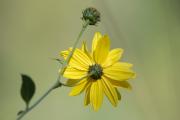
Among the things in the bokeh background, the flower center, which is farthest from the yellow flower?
the bokeh background

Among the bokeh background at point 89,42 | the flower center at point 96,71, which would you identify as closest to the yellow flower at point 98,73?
the flower center at point 96,71

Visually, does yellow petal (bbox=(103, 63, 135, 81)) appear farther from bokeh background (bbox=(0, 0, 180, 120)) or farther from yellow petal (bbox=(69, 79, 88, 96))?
bokeh background (bbox=(0, 0, 180, 120))

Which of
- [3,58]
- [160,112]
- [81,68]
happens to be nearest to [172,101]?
[160,112]

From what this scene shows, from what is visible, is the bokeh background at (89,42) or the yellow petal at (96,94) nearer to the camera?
the yellow petal at (96,94)

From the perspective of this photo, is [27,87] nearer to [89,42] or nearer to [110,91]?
[110,91]

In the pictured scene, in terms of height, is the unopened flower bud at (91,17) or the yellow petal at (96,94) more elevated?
the unopened flower bud at (91,17)

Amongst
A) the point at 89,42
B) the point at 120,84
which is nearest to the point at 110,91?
the point at 120,84

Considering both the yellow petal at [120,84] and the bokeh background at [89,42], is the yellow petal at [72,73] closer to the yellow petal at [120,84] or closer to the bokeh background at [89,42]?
the yellow petal at [120,84]
